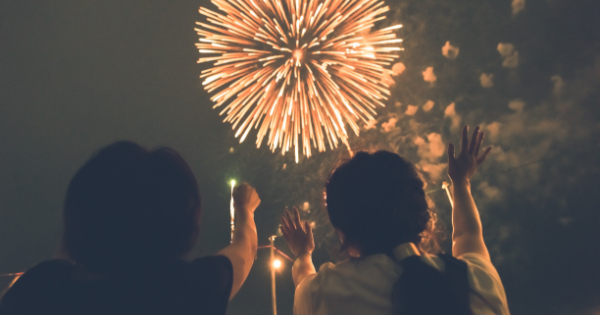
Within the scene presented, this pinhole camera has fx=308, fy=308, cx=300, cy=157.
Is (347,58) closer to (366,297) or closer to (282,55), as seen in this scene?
(282,55)

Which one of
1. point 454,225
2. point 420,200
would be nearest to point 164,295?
point 420,200

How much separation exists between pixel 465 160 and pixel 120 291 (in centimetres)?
199

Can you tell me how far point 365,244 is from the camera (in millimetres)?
1609

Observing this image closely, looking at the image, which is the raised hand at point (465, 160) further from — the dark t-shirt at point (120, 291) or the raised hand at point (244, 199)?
the dark t-shirt at point (120, 291)

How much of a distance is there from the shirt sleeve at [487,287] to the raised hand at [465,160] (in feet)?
2.20

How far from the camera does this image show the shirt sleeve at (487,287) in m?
1.26

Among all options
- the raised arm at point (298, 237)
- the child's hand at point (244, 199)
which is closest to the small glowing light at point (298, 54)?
the raised arm at point (298, 237)

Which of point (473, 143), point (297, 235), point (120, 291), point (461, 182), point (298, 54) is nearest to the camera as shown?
point (120, 291)

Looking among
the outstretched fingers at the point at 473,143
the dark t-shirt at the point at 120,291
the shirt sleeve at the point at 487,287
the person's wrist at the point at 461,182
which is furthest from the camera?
the outstretched fingers at the point at 473,143

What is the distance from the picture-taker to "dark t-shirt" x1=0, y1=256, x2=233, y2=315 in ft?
3.76

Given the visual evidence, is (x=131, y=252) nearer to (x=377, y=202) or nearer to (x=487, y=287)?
(x=377, y=202)

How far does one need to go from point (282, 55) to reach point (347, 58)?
4.56 feet

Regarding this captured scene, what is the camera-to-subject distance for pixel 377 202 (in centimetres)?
166

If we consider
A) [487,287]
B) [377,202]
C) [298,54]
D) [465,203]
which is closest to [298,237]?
[377,202]
